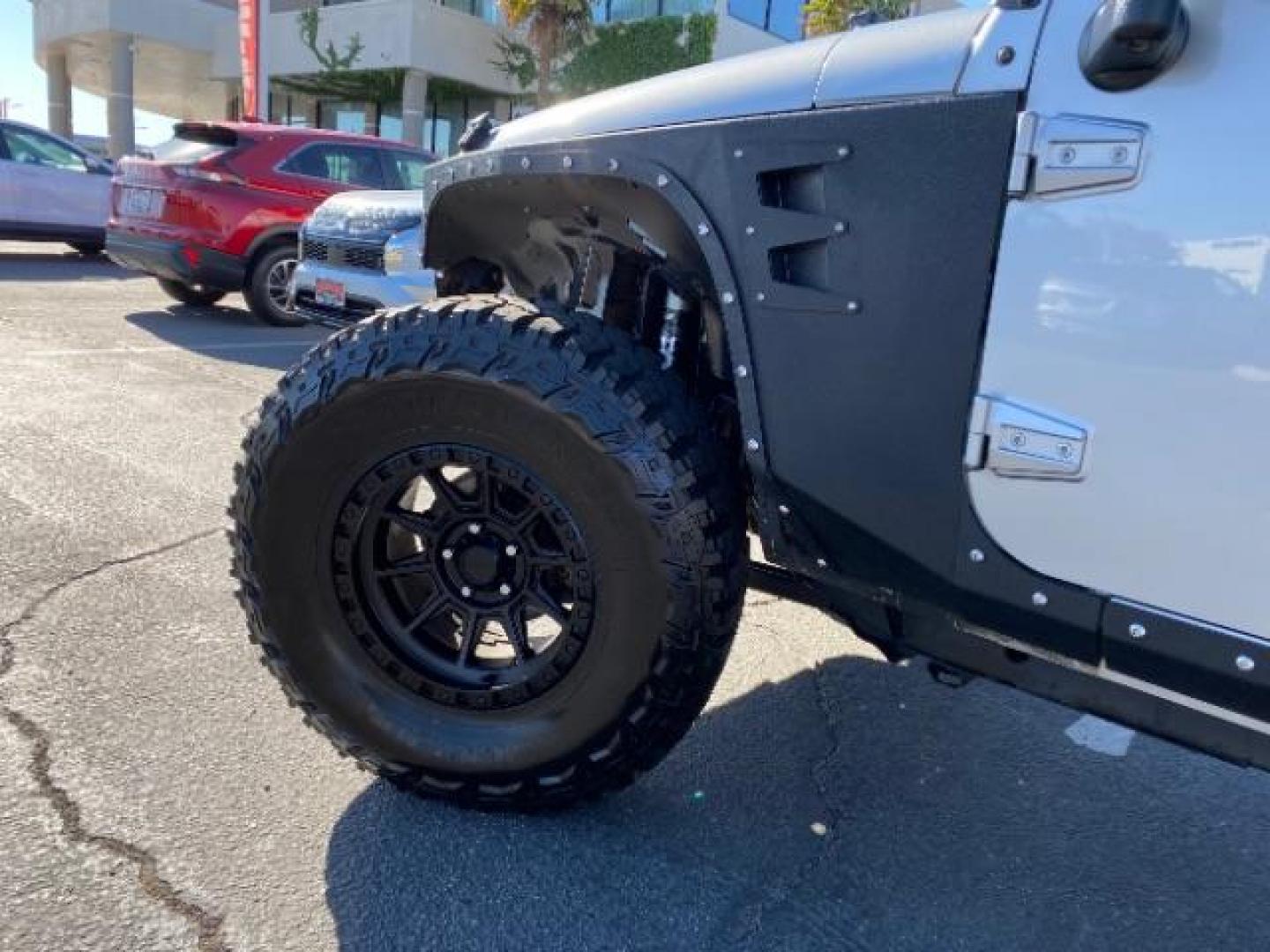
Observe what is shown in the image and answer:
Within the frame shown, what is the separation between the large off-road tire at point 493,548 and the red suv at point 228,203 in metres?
6.83

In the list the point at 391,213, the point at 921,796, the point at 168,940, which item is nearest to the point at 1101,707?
the point at 921,796

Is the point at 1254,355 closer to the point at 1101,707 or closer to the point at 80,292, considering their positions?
the point at 1101,707

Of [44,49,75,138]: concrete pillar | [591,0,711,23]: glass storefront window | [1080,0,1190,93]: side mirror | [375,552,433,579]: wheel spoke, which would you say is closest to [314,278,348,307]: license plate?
[375,552,433,579]: wheel spoke

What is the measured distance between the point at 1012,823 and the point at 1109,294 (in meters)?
1.41

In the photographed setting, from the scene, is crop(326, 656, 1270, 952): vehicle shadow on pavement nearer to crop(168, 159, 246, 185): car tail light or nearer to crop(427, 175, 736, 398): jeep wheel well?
crop(427, 175, 736, 398): jeep wheel well

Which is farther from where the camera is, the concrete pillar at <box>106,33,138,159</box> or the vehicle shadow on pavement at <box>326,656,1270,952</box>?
the concrete pillar at <box>106,33,138,159</box>

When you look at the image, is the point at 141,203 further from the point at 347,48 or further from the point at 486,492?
the point at 347,48

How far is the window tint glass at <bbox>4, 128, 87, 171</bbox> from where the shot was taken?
1153cm

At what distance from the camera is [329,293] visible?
6527 millimetres

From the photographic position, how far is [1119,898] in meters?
2.14

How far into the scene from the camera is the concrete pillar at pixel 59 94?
100.0 feet

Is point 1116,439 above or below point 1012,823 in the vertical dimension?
above

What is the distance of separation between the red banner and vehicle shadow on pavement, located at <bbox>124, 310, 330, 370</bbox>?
36.5 ft

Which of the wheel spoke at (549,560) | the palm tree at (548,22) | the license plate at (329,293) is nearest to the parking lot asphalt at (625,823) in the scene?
the wheel spoke at (549,560)
